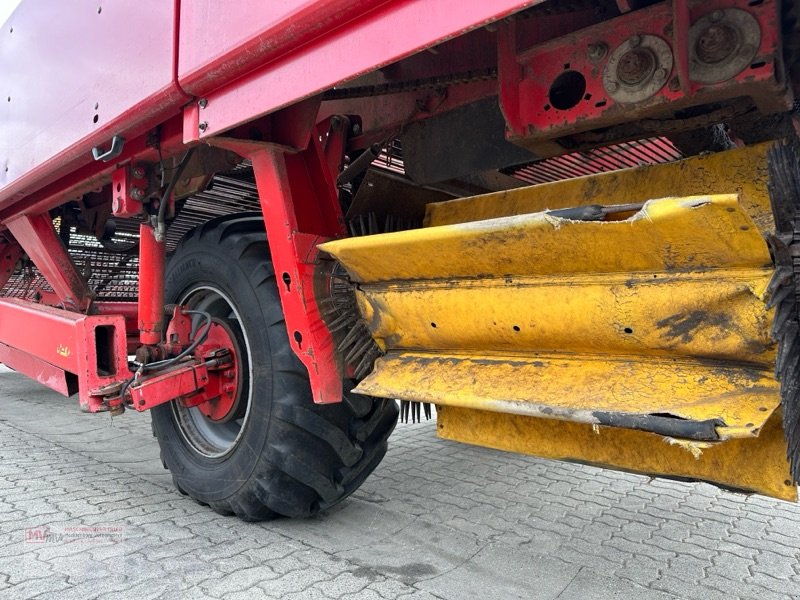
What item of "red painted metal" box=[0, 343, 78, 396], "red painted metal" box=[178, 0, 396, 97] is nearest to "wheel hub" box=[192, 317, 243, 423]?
"red painted metal" box=[0, 343, 78, 396]

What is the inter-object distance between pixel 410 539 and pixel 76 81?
2.30 m

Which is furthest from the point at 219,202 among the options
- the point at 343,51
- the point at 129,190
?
the point at 343,51

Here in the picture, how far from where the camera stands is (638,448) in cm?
139

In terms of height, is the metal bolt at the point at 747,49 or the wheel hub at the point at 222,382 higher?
the metal bolt at the point at 747,49

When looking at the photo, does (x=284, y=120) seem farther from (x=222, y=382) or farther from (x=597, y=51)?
(x=222, y=382)

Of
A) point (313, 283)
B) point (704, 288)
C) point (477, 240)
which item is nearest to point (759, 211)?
point (704, 288)

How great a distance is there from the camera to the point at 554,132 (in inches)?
61.4

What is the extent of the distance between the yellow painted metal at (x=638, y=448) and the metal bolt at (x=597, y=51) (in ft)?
3.00

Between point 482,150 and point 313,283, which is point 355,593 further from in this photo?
point 482,150

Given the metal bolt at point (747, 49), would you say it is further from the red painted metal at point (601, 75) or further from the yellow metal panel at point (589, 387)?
the yellow metal panel at point (589, 387)

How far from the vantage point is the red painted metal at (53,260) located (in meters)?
3.18

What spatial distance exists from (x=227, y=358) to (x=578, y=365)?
1.59 meters

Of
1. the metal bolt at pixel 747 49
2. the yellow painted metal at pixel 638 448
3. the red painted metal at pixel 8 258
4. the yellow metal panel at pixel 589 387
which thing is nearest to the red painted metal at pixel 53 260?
the red painted metal at pixel 8 258

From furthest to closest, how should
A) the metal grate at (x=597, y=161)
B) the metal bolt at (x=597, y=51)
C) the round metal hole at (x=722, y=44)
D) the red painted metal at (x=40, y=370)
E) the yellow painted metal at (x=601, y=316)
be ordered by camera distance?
the red painted metal at (x=40, y=370) < the metal grate at (x=597, y=161) < the metal bolt at (x=597, y=51) < the round metal hole at (x=722, y=44) < the yellow painted metal at (x=601, y=316)
